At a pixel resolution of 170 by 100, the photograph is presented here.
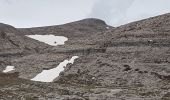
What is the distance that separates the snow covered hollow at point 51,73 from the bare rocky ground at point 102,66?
162cm

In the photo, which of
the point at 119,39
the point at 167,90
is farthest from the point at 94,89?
the point at 119,39

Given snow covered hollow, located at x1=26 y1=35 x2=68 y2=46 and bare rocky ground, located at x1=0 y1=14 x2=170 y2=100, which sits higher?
snow covered hollow, located at x1=26 y1=35 x2=68 y2=46

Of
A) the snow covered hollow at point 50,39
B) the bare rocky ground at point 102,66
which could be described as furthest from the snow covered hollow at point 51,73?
the snow covered hollow at point 50,39

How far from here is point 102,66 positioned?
86.7 metres

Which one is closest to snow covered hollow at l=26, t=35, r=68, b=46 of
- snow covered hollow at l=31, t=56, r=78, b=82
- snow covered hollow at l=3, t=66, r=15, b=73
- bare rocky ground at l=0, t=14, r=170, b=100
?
bare rocky ground at l=0, t=14, r=170, b=100

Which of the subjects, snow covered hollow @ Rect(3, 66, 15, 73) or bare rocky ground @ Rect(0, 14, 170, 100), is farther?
snow covered hollow @ Rect(3, 66, 15, 73)

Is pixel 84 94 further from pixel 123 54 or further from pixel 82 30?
pixel 82 30

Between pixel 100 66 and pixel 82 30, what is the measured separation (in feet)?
244

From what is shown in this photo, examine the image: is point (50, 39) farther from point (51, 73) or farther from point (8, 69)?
point (51, 73)

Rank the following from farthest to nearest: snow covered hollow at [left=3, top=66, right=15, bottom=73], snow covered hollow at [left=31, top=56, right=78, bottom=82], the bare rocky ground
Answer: snow covered hollow at [left=3, top=66, right=15, bottom=73] < snow covered hollow at [left=31, top=56, right=78, bottom=82] < the bare rocky ground

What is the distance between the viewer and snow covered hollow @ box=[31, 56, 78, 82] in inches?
3426

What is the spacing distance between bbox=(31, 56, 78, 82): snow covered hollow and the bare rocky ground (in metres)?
1.62

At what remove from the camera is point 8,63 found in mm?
102188

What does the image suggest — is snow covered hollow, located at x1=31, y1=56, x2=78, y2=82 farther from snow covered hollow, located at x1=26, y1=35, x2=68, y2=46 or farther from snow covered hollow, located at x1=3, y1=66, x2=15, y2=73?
snow covered hollow, located at x1=26, y1=35, x2=68, y2=46
